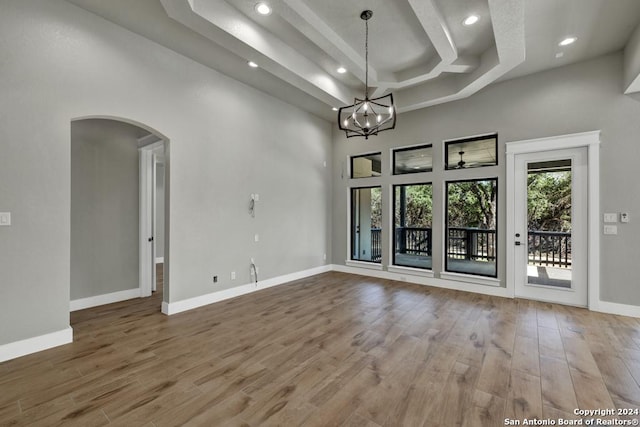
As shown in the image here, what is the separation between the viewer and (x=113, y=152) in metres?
4.61

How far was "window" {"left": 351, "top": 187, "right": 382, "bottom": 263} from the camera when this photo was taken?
22.9 ft

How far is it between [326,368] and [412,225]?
16.5 feet

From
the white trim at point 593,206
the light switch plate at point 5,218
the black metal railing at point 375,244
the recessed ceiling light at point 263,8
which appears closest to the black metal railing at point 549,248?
the white trim at point 593,206

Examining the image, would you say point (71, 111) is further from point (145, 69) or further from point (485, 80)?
point (485, 80)

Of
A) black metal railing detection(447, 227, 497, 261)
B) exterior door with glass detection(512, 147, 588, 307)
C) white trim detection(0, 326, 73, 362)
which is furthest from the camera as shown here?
black metal railing detection(447, 227, 497, 261)

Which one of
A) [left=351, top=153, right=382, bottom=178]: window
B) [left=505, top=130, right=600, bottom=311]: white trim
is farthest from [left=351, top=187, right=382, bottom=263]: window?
[left=505, top=130, right=600, bottom=311]: white trim

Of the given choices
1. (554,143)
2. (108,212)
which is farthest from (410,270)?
(108,212)

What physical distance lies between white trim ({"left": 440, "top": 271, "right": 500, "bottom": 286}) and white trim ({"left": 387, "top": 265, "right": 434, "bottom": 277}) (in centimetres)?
27

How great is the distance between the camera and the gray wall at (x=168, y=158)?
282cm

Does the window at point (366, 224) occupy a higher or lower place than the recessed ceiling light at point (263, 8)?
lower

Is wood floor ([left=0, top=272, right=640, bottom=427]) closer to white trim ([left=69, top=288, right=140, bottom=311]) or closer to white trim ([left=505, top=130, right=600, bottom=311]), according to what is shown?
white trim ([left=69, top=288, right=140, bottom=311])

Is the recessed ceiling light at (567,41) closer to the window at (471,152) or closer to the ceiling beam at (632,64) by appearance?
the ceiling beam at (632,64)

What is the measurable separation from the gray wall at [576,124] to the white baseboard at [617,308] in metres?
0.06

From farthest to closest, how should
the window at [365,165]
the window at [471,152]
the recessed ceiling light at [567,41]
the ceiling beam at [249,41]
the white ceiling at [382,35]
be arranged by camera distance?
the window at [365,165] < the window at [471,152] < the recessed ceiling light at [567,41] < the white ceiling at [382,35] < the ceiling beam at [249,41]
